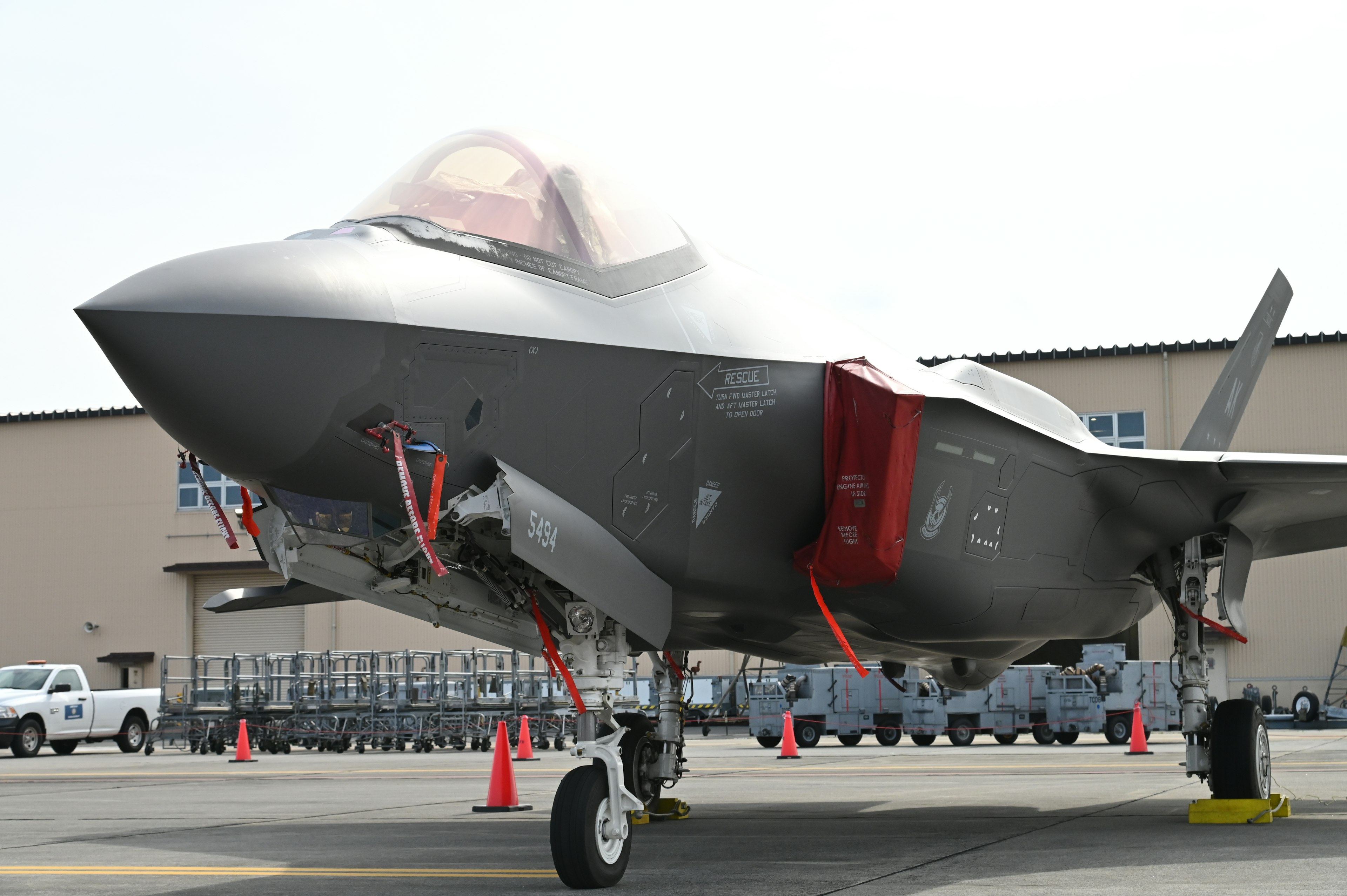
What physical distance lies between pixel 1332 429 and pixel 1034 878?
29.9 m

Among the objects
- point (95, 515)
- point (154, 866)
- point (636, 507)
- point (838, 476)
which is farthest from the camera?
point (95, 515)

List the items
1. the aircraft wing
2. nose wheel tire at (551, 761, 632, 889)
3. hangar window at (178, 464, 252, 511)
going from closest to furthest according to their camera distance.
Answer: nose wheel tire at (551, 761, 632, 889) < the aircraft wing < hangar window at (178, 464, 252, 511)

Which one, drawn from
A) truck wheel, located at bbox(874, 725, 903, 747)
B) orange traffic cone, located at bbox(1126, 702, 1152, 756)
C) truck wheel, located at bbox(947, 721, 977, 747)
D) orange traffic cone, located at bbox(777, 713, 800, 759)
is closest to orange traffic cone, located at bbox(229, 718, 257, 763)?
orange traffic cone, located at bbox(777, 713, 800, 759)

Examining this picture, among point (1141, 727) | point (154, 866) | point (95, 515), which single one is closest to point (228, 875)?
point (154, 866)

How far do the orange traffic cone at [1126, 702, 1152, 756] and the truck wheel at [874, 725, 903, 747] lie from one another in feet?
19.4

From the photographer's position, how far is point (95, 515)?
133ft

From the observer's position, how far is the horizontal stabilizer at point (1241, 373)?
498 inches

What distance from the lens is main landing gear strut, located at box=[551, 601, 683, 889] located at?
640 cm

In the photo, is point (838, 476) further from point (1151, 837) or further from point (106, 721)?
point (106, 721)

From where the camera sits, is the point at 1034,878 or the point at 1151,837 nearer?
the point at 1034,878

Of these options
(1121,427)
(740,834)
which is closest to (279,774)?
(740,834)

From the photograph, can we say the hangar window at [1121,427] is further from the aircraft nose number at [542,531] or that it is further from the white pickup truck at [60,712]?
the aircraft nose number at [542,531]

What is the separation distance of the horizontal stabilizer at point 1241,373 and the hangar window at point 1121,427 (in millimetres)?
21263

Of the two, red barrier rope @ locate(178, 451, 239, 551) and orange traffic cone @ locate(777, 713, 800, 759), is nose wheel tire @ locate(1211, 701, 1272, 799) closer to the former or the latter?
red barrier rope @ locate(178, 451, 239, 551)
